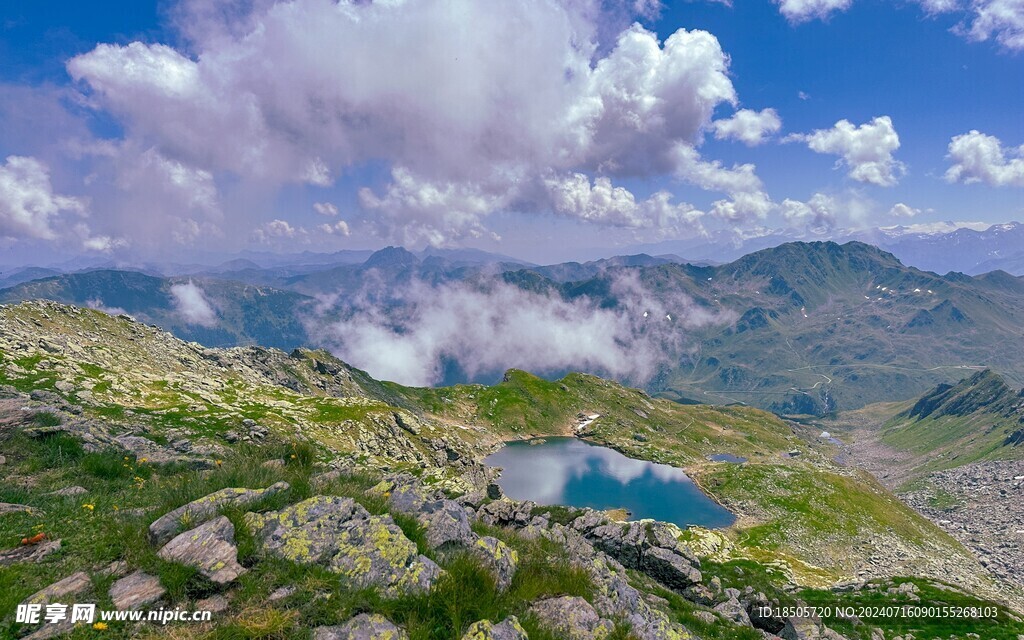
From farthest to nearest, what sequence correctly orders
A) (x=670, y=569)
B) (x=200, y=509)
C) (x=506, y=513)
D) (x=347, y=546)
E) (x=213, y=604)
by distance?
(x=506, y=513)
(x=670, y=569)
(x=347, y=546)
(x=200, y=509)
(x=213, y=604)

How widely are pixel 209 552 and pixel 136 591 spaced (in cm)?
128

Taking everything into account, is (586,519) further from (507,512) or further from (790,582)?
(790,582)

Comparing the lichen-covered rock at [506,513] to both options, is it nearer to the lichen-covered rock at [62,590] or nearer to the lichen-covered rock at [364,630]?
the lichen-covered rock at [364,630]

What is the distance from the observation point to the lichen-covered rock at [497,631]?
Result: 934cm

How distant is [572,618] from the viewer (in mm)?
11727

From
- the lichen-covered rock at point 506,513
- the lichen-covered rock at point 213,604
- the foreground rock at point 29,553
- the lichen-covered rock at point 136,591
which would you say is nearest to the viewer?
the lichen-covered rock at point 136,591

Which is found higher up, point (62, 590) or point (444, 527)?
point (62, 590)

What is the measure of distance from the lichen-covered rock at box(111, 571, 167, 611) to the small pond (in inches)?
3893

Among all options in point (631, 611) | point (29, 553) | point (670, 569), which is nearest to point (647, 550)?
point (670, 569)

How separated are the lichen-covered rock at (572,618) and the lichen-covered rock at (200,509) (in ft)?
26.1

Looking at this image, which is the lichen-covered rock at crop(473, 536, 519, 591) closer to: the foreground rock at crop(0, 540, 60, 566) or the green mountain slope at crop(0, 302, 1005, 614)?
the foreground rock at crop(0, 540, 60, 566)

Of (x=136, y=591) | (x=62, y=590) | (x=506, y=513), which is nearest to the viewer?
(x=62, y=590)

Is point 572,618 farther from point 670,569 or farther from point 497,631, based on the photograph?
point 670,569

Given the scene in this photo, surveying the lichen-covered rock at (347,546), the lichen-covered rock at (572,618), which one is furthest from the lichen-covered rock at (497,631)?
the lichen-covered rock at (347,546)
